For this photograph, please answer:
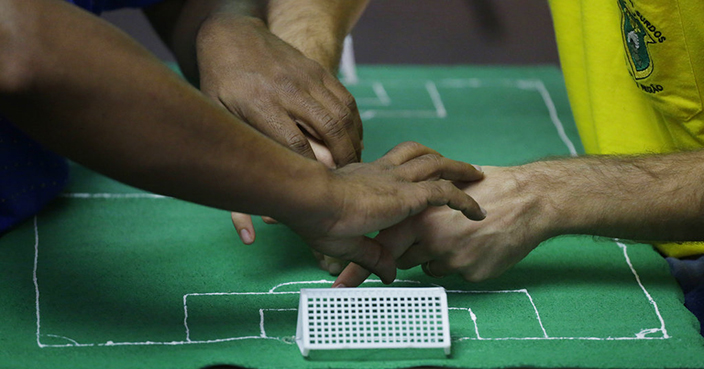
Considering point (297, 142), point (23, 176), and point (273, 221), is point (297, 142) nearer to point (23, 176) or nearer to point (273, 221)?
point (273, 221)

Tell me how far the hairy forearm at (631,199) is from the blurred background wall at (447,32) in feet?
5.98

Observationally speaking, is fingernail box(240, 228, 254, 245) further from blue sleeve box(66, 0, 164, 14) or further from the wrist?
blue sleeve box(66, 0, 164, 14)

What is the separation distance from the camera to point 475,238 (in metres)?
1.04

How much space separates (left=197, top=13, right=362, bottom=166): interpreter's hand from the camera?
1072 mm

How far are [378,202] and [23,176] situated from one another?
753 millimetres

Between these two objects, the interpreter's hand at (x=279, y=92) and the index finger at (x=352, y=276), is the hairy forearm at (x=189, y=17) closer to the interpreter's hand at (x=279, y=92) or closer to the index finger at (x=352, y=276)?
the interpreter's hand at (x=279, y=92)

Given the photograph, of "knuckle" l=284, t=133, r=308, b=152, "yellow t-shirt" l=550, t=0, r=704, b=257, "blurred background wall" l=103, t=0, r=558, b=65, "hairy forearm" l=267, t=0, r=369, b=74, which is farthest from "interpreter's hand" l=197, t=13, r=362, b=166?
"blurred background wall" l=103, t=0, r=558, b=65

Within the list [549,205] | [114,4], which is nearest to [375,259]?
[549,205]

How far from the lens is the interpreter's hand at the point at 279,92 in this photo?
1072 millimetres

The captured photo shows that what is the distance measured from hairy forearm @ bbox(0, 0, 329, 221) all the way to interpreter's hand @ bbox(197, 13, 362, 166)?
10.3 inches

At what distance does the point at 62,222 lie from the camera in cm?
128

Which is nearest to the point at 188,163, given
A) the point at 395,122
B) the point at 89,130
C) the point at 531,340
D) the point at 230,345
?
the point at 89,130

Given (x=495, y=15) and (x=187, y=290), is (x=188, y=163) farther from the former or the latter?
(x=495, y=15)

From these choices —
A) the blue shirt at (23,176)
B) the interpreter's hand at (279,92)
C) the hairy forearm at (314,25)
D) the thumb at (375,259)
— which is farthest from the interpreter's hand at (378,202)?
the blue shirt at (23,176)
